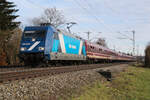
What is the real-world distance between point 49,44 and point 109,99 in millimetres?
7053

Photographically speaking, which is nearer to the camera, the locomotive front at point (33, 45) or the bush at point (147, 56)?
the locomotive front at point (33, 45)

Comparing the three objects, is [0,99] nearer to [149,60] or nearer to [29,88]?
[29,88]

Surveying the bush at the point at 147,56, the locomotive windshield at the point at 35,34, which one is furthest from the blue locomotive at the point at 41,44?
the bush at the point at 147,56

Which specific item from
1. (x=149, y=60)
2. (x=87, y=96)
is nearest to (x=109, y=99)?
(x=87, y=96)

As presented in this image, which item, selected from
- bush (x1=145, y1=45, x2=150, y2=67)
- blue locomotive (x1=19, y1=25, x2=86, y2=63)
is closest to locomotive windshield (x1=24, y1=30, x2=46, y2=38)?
blue locomotive (x1=19, y1=25, x2=86, y2=63)

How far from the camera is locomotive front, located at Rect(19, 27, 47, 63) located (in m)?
14.1

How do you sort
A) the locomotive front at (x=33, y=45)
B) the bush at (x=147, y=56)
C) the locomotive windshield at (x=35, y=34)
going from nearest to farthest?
the locomotive front at (x=33, y=45)
the locomotive windshield at (x=35, y=34)
the bush at (x=147, y=56)

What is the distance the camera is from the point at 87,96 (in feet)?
27.7

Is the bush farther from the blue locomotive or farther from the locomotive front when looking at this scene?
the locomotive front

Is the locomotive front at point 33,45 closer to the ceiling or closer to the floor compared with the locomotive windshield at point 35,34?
closer to the floor

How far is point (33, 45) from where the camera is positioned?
14.3 m

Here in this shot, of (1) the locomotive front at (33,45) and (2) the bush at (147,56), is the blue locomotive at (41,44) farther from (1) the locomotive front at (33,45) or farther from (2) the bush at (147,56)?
(2) the bush at (147,56)

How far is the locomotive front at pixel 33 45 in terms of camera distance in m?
14.1

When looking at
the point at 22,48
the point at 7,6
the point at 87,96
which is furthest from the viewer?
the point at 7,6
